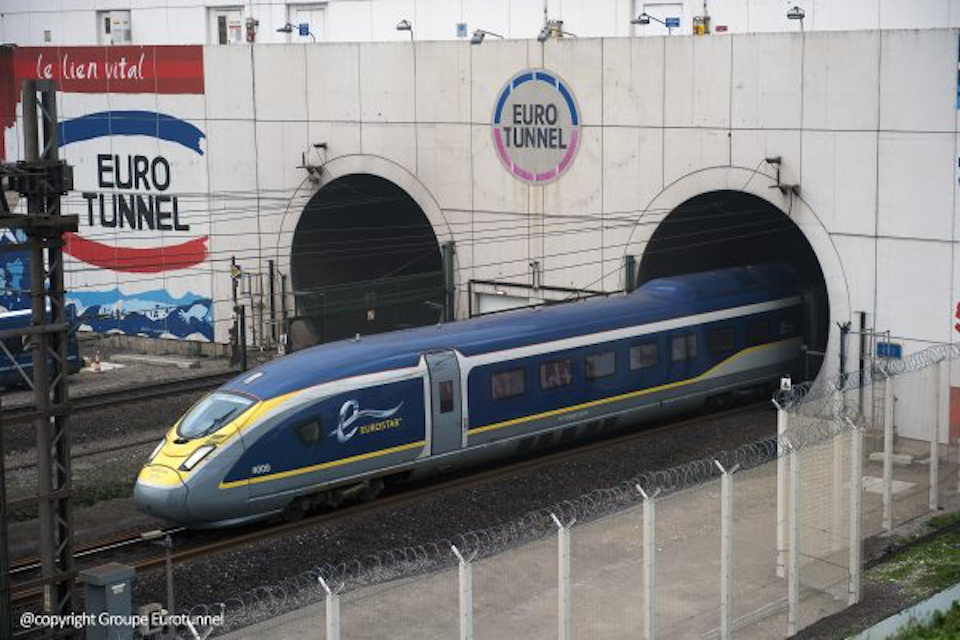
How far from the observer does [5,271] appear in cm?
4203

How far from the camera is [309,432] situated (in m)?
22.3

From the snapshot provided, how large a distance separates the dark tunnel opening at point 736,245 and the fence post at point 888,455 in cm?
963

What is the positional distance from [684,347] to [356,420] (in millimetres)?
8462

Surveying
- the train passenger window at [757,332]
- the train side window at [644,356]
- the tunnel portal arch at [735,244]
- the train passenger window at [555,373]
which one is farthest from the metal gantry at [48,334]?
the tunnel portal arch at [735,244]

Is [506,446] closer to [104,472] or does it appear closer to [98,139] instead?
[104,472]

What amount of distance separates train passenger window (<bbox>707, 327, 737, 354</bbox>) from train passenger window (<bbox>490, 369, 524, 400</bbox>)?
550 centimetres

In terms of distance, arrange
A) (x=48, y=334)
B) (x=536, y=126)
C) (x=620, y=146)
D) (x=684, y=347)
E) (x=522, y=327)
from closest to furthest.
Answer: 1. (x=48, y=334)
2. (x=522, y=327)
3. (x=684, y=347)
4. (x=620, y=146)
5. (x=536, y=126)

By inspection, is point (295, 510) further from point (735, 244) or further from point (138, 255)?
point (138, 255)

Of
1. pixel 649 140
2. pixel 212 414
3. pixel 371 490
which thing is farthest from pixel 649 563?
pixel 649 140

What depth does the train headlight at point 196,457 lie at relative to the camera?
2133 cm

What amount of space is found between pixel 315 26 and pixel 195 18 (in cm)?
526

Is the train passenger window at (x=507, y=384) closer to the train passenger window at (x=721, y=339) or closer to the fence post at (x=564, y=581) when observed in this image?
the train passenger window at (x=721, y=339)

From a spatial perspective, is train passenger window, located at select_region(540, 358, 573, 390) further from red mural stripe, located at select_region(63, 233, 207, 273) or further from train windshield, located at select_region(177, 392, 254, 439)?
red mural stripe, located at select_region(63, 233, 207, 273)

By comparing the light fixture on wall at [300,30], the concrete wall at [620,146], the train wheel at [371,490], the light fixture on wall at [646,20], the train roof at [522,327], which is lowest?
the train wheel at [371,490]
